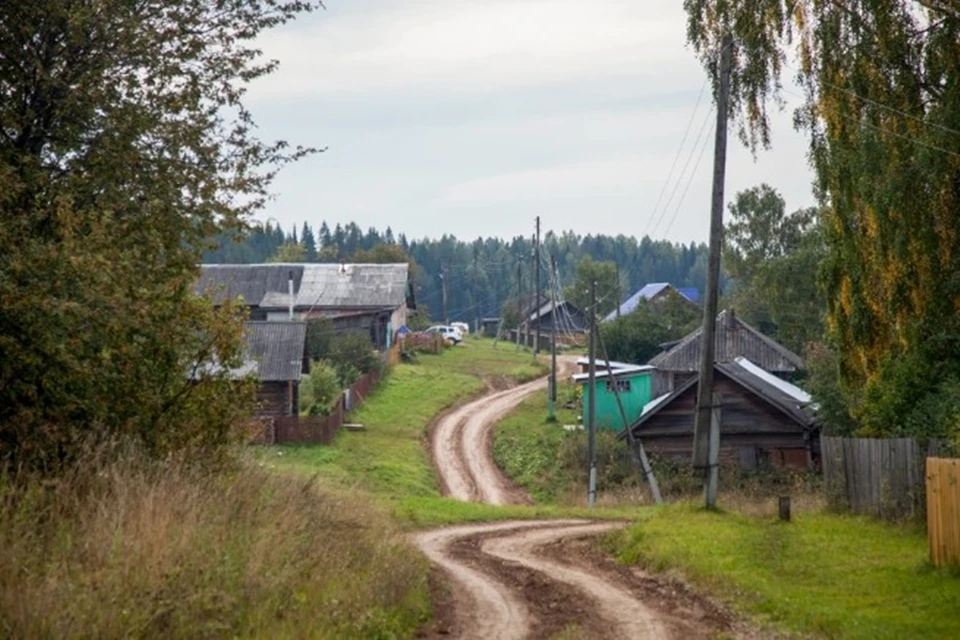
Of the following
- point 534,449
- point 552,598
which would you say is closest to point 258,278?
point 534,449

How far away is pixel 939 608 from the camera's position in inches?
550

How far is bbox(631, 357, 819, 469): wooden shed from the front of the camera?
168 feet

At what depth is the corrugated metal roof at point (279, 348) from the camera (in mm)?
54406

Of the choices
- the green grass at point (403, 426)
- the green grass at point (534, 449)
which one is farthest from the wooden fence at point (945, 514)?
the green grass at point (534, 449)

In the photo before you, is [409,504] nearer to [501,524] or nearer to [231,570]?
[501,524]

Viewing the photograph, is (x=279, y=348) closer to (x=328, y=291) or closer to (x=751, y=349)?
(x=751, y=349)

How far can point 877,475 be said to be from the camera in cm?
2436

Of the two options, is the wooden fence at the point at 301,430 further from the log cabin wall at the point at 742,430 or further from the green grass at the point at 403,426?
the log cabin wall at the point at 742,430

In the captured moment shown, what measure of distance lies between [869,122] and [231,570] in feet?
52.0

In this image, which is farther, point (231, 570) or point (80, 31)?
point (80, 31)

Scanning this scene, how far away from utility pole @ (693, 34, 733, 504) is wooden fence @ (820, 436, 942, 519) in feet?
8.41

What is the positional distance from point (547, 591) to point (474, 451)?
38378mm

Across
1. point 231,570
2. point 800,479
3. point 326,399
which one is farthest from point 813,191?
point 326,399

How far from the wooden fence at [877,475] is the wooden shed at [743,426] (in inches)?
945
